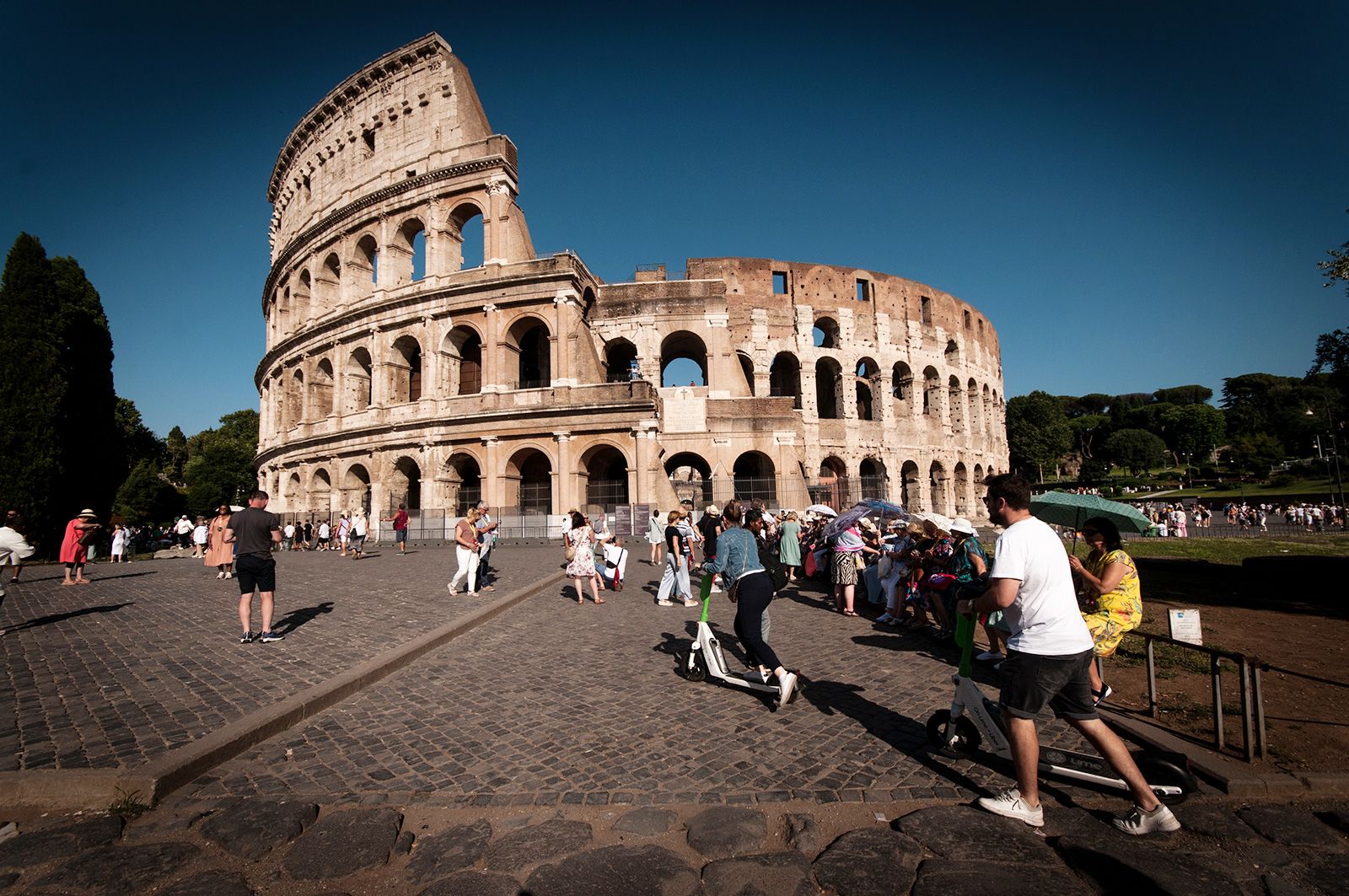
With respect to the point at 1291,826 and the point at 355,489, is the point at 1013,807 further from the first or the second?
the point at 355,489

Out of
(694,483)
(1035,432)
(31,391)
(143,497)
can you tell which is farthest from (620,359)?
(1035,432)

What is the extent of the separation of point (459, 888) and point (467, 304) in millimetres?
23711

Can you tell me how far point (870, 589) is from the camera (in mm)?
8992

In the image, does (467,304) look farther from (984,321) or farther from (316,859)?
(984,321)

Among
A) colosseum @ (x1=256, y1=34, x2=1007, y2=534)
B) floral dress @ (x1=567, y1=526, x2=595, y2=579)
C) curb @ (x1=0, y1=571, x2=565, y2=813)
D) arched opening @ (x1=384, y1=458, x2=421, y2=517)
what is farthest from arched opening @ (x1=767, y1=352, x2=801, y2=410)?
curb @ (x1=0, y1=571, x2=565, y2=813)

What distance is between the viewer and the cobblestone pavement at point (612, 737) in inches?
128

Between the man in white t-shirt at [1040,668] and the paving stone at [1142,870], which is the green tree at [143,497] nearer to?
the man in white t-shirt at [1040,668]

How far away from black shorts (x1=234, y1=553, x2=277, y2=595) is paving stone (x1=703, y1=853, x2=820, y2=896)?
6.08 m

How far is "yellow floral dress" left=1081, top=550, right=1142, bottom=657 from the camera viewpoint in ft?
13.5

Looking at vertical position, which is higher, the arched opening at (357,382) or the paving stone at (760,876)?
the arched opening at (357,382)

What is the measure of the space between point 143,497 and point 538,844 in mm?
47324

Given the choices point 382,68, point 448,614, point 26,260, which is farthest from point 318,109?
point 448,614

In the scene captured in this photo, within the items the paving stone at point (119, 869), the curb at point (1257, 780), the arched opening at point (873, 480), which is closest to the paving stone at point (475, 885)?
the paving stone at point (119, 869)

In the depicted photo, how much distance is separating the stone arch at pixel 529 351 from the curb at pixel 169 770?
19.0 meters
